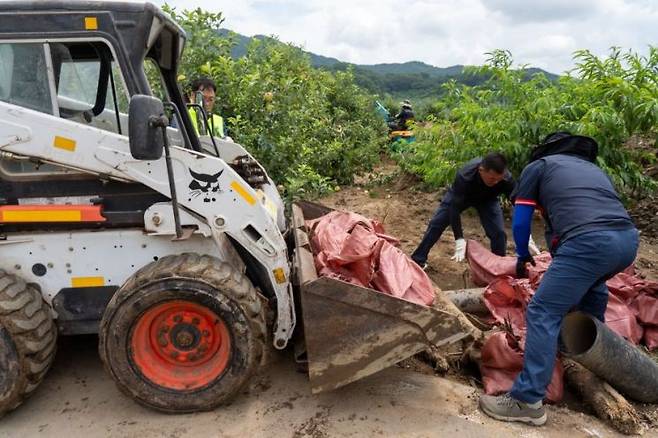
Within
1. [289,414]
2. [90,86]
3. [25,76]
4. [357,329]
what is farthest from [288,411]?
[25,76]

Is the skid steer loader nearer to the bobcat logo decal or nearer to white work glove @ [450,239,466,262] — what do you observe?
the bobcat logo decal

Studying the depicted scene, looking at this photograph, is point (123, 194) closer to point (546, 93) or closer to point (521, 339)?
point (521, 339)

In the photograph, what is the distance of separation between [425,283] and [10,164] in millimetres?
2550

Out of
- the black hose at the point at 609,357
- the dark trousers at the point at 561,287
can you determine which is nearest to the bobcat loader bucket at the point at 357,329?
the dark trousers at the point at 561,287

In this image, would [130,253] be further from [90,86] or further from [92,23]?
[92,23]

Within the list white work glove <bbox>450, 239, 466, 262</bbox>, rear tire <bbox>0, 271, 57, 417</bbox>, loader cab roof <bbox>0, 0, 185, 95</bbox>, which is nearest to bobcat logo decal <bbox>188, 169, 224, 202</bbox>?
loader cab roof <bbox>0, 0, 185, 95</bbox>

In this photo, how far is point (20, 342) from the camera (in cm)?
294

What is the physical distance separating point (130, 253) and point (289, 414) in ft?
4.28

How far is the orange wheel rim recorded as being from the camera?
10.2ft

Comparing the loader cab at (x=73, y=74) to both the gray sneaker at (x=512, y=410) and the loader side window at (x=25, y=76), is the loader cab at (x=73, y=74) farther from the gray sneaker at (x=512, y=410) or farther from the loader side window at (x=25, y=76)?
the gray sneaker at (x=512, y=410)

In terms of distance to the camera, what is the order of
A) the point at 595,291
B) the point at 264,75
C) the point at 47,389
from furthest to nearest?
the point at 264,75 → the point at 595,291 → the point at 47,389

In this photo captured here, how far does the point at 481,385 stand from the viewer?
368 centimetres

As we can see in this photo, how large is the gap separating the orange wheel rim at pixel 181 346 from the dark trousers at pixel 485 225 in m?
3.01

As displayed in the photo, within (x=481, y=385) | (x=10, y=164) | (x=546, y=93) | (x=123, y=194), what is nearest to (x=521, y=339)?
(x=481, y=385)
